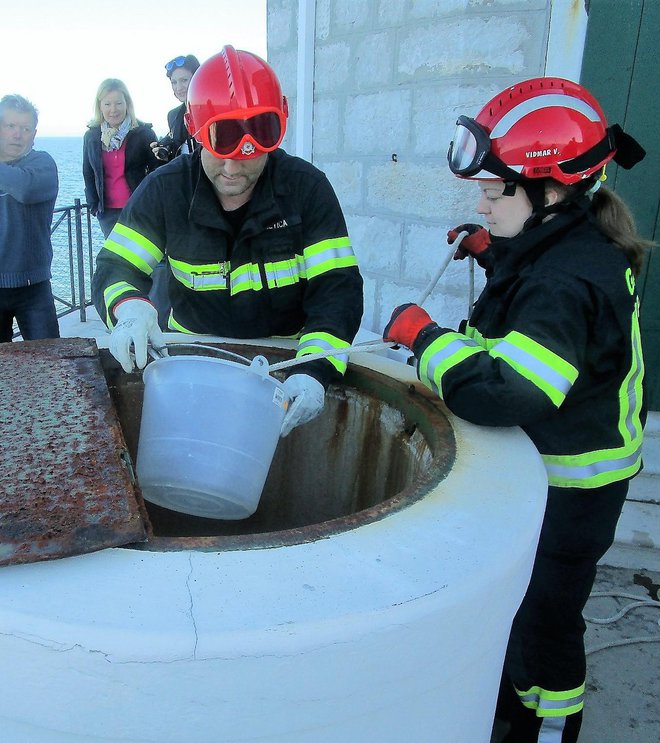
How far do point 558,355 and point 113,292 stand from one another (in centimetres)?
125

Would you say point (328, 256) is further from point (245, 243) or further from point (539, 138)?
point (539, 138)

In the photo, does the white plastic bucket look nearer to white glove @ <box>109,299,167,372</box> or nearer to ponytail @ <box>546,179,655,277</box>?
white glove @ <box>109,299,167,372</box>

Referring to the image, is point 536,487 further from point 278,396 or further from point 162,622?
point 162,622

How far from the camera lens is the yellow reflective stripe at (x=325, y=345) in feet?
6.11

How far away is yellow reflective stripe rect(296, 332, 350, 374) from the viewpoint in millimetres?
1864

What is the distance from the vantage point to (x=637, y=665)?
95.0 inches

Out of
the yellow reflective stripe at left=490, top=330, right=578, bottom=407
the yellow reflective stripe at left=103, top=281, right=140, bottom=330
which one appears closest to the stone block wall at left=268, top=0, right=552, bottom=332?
Result: the yellow reflective stripe at left=103, top=281, right=140, bottom=330

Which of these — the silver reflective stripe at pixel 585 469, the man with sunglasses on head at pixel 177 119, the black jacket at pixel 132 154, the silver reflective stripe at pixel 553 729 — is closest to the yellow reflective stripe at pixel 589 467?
the silver reflective stripe at pixel 585 469

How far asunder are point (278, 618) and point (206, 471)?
63 centimetres

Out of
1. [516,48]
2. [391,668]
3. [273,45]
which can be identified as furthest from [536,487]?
[273,45]

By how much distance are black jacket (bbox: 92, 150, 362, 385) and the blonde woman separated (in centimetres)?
315

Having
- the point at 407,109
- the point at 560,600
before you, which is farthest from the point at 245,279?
the point at 407,109

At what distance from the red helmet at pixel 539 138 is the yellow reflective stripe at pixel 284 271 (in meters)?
0.62

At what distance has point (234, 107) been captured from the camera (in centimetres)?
183
